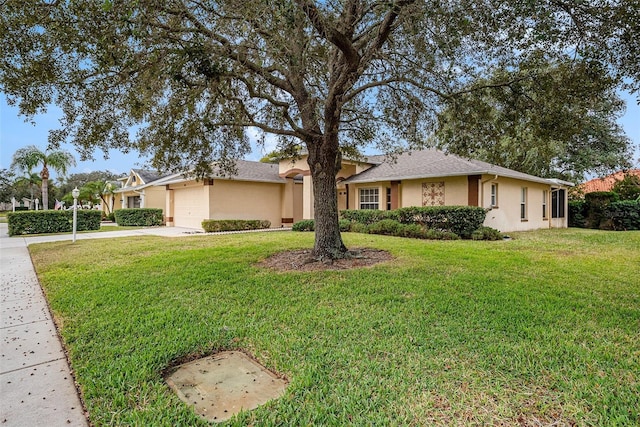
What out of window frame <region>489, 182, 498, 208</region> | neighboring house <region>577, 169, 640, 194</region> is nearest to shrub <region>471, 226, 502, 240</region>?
window frame <region>489, 182, 498, 208</region>

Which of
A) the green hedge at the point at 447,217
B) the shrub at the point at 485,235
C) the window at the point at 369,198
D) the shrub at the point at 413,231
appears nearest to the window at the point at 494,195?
the green hedge at the point at 447,217

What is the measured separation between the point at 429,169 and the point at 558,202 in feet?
35.6

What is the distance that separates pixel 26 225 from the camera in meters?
17.7

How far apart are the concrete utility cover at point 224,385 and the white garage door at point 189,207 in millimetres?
17261

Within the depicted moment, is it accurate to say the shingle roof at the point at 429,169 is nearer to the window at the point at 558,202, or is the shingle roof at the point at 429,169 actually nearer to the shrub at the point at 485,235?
the shrub at the point at 485,235

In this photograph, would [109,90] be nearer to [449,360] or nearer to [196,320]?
[196,320]

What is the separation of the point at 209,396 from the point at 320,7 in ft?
21.5

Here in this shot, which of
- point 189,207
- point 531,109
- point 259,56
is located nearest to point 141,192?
point 189,207

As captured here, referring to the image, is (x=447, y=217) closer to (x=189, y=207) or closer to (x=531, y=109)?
(x=531, y=109)

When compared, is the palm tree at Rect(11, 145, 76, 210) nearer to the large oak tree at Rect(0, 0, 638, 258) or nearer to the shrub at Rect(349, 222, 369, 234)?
the large oak tree at Rect(0, 0, 638, 258)

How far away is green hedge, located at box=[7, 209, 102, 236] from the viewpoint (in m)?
17.4

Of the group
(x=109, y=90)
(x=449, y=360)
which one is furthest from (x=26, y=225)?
(x=449, y=360)

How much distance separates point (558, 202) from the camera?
21.5m

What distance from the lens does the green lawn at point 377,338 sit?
2688mm
